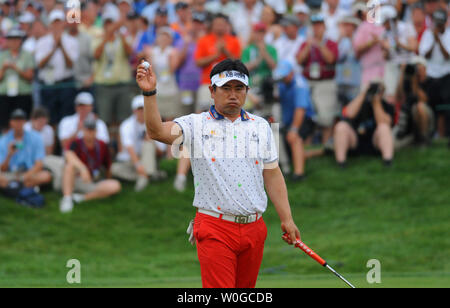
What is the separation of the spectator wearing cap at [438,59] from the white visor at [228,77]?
30.8ft

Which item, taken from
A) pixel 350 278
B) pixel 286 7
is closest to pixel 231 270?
pixel 350 278

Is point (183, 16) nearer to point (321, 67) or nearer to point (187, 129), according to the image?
point (321, 67)


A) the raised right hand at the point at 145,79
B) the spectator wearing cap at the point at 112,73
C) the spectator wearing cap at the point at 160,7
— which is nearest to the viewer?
the raised right hand at the point at 145,79

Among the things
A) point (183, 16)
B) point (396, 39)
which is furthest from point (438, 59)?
point (183, 16)

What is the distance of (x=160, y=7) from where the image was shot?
16516mm

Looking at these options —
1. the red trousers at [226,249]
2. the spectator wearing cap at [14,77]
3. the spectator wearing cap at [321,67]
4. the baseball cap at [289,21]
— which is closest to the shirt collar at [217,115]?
the red trousers at [226,249]

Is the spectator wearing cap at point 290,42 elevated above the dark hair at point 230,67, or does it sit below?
above

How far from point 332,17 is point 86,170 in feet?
18.9

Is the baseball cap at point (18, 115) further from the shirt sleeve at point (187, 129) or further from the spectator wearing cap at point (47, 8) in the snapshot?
the shirt sleeve at point (187, 129)

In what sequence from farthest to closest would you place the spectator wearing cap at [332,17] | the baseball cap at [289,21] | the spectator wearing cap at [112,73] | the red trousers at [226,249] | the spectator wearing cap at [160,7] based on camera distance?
the spectator wearing cap at [160,7] < the spectator wearing cap at [332,17] < the spectator wearing cap at [112,73] < the baseball cap at [289,21] < the red trousers at [226,249]

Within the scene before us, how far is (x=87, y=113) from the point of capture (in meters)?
14.3

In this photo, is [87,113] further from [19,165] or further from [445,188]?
[445,188]

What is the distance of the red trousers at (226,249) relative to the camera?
224 inches

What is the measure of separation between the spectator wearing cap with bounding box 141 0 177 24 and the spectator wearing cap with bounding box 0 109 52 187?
4032 millimetres
